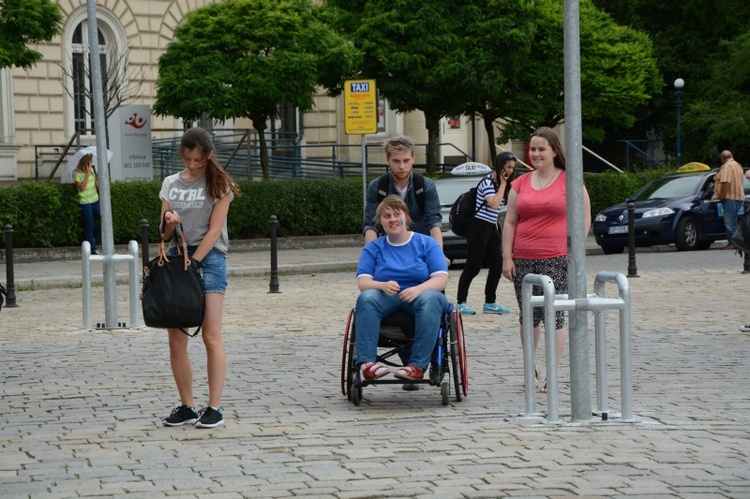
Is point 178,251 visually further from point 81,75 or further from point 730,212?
point 81,75

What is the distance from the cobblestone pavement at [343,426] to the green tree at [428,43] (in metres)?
17.3

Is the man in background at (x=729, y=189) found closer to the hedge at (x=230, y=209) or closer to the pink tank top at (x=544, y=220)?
the hedge at (x=230, y=209)

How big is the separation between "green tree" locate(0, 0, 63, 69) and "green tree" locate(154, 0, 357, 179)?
3520 millimetres

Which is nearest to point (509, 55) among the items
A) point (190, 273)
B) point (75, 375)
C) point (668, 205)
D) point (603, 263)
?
point (668, 205)

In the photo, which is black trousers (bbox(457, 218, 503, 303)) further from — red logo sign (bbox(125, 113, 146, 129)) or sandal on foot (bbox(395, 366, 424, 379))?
red logo sign (bbox(125, 113, 146, 129))

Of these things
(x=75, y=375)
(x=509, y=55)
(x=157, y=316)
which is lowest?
(x=75, y=375)

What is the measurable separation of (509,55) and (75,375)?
22.7 m

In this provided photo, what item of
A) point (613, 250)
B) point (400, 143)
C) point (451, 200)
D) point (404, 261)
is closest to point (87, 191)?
point (451, 200)

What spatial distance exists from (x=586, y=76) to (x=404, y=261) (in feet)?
88.3

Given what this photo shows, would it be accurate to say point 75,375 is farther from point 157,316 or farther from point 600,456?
→ point 600,456

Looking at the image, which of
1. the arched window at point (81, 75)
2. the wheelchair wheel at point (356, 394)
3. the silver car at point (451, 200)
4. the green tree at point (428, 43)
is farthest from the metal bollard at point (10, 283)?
the arched window at point (81, 75)

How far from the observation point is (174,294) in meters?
7.87

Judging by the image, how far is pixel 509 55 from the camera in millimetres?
31812

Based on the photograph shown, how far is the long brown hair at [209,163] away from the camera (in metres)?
8.12
